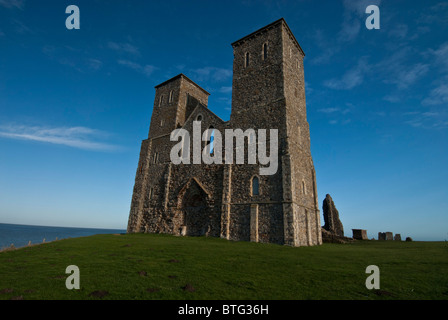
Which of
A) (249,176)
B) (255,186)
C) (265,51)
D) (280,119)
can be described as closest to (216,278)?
(255,186)

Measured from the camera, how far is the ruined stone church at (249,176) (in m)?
18.3

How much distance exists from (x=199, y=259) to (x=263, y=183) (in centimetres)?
1013

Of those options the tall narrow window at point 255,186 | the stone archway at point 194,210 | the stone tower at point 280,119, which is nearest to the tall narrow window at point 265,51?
the stone tower at point 280,119

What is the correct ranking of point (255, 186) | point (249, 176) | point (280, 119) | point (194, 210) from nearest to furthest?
1. point (255, 186)
2. point (249, 176)
3. point (280, 119)
4. point (194, 210)

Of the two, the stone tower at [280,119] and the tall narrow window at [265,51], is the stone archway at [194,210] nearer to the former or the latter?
the stone tower at [280,119]

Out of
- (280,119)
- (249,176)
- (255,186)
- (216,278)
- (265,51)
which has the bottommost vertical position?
(216,278)

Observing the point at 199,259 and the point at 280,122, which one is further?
the point at 280,122

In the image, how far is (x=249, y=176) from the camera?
789 inches

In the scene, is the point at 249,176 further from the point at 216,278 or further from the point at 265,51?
the point at 265,51

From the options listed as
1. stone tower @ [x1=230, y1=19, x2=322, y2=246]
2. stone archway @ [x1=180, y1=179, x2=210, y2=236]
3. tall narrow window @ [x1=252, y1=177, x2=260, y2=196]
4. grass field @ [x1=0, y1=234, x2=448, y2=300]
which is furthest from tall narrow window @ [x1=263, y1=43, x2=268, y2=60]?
grass field @ [x1=0, y1=234, x2=448, y2=300]

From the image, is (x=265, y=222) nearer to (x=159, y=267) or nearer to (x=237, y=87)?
(x=159, y=267)

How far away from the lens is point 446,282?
7258mm

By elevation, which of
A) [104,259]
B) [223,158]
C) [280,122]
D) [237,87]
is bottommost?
[104,259]
